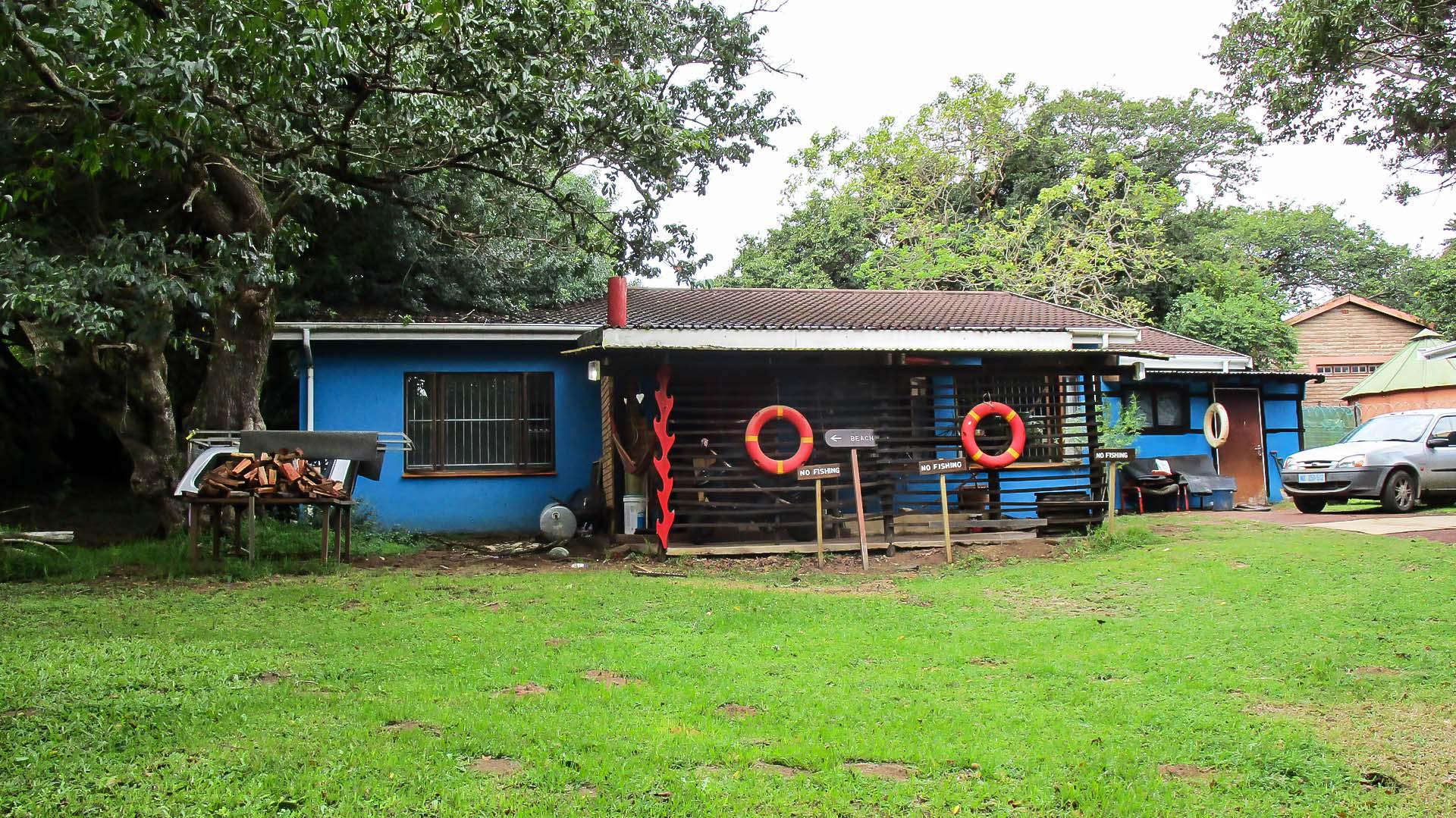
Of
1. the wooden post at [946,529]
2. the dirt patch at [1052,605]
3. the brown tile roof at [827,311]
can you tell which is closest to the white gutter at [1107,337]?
the brown tile roof at [827,311]

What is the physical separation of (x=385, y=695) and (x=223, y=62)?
169 inches

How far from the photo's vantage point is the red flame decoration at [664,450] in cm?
1075

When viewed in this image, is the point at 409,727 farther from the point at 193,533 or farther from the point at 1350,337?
the point at 1350,337

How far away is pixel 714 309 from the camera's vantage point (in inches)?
592

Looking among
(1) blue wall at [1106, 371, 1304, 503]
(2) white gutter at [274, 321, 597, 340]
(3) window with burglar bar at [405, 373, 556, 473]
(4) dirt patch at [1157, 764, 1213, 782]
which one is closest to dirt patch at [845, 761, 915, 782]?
(4) dirt patch at [1157, 764, 1213, 782]

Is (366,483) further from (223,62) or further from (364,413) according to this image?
(223,62)

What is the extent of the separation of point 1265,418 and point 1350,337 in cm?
1460

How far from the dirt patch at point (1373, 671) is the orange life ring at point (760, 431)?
6085 millimetres

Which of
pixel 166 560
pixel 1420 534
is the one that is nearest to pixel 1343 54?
pixel 1420 534

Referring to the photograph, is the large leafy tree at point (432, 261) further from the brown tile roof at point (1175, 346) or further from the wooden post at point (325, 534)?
the brown tile roof at point (1175, 346)

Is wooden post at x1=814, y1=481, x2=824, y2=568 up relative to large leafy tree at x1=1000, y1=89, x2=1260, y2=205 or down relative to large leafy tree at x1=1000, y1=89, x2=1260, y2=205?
down

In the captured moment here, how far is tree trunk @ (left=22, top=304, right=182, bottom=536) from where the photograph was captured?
11000mm

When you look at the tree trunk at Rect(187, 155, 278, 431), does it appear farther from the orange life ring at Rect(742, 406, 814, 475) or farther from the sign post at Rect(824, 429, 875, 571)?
the sign post at Rect(824, 429, 875, 571)

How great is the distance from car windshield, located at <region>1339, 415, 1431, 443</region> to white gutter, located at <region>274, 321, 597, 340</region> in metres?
11.1
